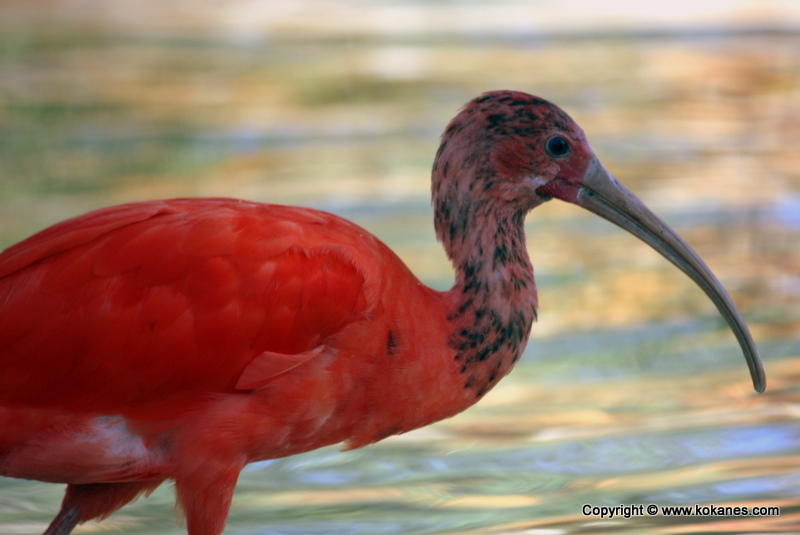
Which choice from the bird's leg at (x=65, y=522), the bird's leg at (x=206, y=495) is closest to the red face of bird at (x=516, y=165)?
the bird's leg at (x=206, y=495)

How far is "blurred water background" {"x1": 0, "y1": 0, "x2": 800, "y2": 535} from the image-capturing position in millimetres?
5281

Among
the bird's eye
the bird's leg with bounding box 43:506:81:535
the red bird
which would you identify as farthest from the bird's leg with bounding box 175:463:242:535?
the bird's eye

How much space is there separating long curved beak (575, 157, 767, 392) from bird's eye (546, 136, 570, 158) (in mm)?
105

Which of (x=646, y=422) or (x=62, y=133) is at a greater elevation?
(x=62, y=133)

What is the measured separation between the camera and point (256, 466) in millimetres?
5602

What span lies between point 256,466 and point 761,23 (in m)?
9.70

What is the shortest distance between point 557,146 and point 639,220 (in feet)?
1.29

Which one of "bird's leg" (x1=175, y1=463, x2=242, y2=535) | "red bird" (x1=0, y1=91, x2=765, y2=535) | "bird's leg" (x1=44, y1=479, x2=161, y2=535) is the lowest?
"bird's leg" (x1=175, y1=463, x2=242, y2=535)

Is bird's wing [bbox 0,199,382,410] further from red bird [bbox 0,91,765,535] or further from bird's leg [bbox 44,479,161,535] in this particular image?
bird's leg [bbox 44,479,161,535]

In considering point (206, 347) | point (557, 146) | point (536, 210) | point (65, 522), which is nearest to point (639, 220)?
point (557, 146)

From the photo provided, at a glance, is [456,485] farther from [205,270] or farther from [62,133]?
[62,133]

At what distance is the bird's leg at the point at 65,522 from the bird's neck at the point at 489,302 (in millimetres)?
1383

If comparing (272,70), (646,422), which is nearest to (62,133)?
(272,70)

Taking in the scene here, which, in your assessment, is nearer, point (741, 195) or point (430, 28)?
point (741, 195)
